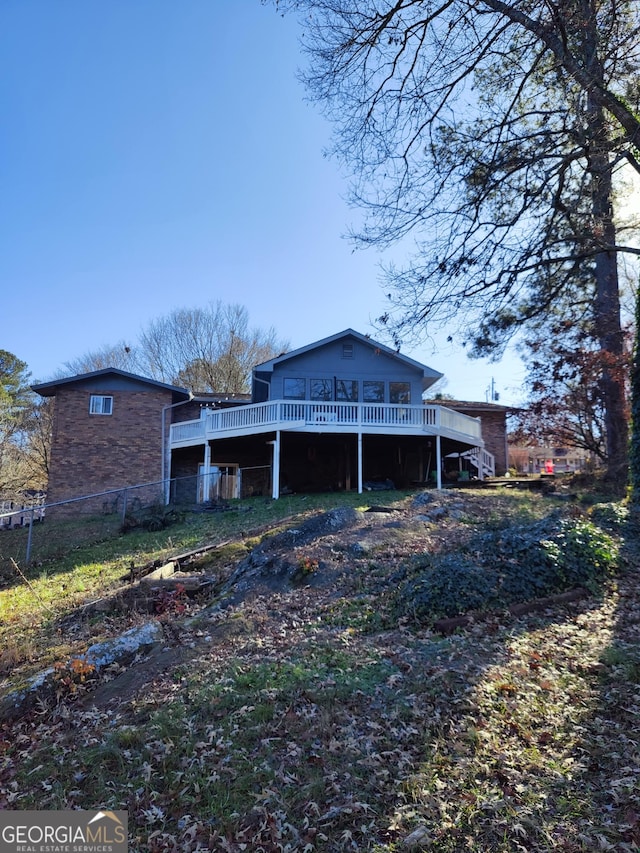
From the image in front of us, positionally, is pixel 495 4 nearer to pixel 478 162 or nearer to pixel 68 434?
pixel 478 162

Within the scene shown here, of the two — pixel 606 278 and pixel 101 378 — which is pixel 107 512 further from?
pixel 606 278

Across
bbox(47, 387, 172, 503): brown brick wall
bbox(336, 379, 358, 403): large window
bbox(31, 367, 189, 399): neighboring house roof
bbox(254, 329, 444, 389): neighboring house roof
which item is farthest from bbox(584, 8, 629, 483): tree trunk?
bbox(47, 387, 172, 503): brown brick wall

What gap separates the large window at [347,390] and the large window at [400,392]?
1450mm

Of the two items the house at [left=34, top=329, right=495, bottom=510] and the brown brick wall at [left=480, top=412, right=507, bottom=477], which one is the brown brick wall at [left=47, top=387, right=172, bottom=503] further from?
the brown brick wall at [left=480, top=412, right=507, bottom=477]

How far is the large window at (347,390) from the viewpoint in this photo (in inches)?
767

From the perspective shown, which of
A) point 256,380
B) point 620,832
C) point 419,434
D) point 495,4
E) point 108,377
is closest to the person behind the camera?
point 620,832

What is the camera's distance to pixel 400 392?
65.4 ft

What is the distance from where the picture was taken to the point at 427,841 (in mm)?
2555

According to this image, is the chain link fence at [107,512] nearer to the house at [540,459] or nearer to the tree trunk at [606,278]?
the tree trunk at [606,278]

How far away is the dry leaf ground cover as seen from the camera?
2.70 metres

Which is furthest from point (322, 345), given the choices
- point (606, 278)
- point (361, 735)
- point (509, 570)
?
point (361, 735)

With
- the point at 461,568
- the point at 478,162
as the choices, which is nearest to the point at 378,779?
the point at 461,568

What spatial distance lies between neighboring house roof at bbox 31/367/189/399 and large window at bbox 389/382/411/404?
814cm

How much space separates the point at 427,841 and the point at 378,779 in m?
0.50
